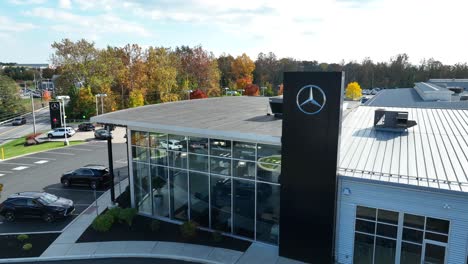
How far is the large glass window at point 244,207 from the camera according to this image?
16641 millimetres

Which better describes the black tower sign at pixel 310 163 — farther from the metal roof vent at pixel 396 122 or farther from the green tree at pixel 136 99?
the green tree at pixel 136 99

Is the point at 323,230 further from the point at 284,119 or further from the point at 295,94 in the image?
the point at 295,94

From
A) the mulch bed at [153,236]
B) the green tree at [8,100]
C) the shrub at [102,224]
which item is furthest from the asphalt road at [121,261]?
the green tree at [8,100]

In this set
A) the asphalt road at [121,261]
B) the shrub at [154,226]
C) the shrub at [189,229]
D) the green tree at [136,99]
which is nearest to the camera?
the asphalt road at [121,261]

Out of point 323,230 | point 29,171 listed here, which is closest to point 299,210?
point 323,230

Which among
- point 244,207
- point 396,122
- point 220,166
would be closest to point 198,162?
point 220,166

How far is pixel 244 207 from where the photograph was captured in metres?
16.9

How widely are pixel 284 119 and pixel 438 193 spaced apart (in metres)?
6.34

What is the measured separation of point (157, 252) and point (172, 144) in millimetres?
5479

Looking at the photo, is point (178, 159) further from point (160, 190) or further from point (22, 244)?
point (22, 244)

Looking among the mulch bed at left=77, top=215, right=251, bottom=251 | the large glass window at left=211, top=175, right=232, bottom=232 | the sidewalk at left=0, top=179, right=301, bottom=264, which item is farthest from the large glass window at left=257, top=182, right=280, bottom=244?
the large glass window at left=211, top=175, right=232, bottom=232

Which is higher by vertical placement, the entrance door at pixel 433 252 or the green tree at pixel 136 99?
the green tree at pixel 136 99

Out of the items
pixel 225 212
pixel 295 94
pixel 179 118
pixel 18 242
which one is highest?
pixel 295 94

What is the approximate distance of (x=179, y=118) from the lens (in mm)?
19656
